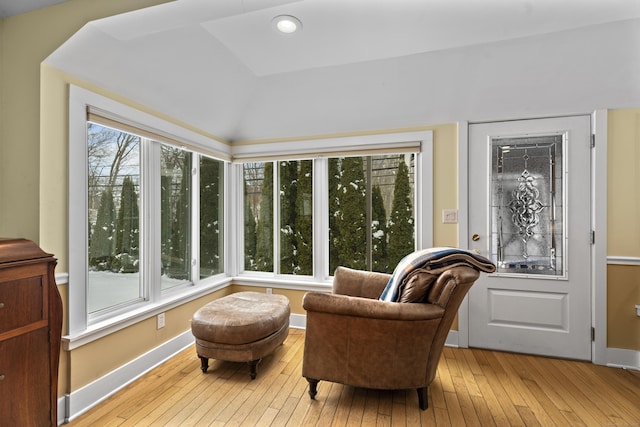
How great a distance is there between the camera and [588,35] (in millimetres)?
2129

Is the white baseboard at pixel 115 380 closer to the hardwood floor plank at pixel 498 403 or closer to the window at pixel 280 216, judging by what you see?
the window at pixel 280 216

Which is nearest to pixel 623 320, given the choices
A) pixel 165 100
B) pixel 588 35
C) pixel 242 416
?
pixel 588 35

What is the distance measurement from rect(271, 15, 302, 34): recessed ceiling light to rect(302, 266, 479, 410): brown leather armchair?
173 cm

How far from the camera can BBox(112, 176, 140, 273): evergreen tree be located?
226cm

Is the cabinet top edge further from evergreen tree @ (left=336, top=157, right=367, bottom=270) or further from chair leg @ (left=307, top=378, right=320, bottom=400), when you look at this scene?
evergreen tree @ (left=336, top=157, right=367, bottom=270)

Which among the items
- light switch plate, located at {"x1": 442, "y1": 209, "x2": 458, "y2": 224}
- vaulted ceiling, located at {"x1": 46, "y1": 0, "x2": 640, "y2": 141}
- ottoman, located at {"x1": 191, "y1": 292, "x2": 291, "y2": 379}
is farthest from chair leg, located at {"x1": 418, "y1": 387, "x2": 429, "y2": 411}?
vaulted ceiling, located at {"x1": 46, "y1": 0, "x2": 640, "y2": 141}

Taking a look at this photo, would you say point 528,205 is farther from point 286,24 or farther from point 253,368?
point 253,368

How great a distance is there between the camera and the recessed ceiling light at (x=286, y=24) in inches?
78.7

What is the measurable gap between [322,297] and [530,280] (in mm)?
1925

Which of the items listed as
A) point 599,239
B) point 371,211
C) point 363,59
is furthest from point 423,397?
point 363,59

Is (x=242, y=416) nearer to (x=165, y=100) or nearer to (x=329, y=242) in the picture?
(x=329, y=242)

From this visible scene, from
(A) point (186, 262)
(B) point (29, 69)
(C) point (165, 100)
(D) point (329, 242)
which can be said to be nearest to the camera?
(B) point (29, 69)

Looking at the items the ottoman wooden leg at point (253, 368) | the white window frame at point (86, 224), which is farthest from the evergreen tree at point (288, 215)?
the ottoman wooden leg at point (253, 368)

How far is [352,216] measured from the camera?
10.4ft
